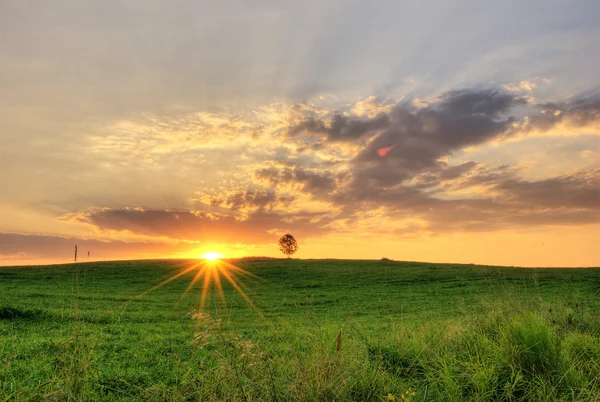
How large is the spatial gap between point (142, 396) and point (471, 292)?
2768 cm

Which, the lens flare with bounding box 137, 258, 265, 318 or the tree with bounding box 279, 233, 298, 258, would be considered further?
the tree with bounding box 279, 233, 298, 258

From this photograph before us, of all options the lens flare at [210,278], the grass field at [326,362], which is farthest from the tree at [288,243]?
the grass field at [326,362]

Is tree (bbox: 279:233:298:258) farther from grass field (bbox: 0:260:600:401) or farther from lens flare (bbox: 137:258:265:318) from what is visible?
grass field (bbox: 0:260:600:401)

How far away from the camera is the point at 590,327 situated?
11.6 m

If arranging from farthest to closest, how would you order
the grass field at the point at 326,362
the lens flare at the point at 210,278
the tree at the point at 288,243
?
the tree at the point at 288,243 < the lens flare at the point at 210,278 < the grass field at the point at 326,362

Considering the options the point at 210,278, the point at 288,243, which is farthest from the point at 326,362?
the point at 288,243

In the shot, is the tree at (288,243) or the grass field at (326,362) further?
the tree at (288,243)

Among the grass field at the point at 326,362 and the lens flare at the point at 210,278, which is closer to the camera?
the grass field at the point at 326,362

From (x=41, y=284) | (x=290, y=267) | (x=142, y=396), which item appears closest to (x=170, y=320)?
(x=142, y=396)

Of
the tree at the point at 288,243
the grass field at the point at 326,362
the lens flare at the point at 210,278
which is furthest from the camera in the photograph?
the tree at the point at 288,243

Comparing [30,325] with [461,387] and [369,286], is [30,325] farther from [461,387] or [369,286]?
Result: [369,286]

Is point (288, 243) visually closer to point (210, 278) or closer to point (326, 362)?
point (210, 278)

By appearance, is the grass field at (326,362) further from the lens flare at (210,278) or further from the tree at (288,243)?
the tree at (288,243)

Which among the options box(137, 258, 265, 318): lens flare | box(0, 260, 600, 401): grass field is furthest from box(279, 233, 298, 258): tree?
box(0, 260, 600, 401): grass field
